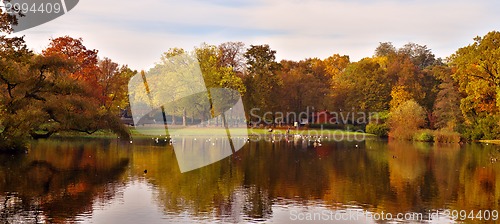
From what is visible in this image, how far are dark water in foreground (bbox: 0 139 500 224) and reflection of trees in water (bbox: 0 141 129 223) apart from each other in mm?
41

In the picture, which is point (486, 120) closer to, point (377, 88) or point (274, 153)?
point (377, 88)

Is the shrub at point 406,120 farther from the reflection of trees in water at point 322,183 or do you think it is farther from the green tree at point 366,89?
the reflection of trees in water at point 322,183

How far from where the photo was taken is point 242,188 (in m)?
25.8

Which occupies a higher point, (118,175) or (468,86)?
(468,86)

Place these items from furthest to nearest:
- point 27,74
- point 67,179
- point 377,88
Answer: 1. point 377,88
2. point 27,74
3. point 67,179

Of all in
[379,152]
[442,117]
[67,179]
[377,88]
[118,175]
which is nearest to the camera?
[67,179]

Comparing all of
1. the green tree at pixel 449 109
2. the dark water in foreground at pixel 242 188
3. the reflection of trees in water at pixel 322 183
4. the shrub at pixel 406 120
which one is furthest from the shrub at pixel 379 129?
the dark water in foreground at pixel 242 188

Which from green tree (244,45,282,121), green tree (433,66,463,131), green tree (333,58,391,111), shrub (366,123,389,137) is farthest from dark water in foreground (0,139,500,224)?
green tree (333,58,391,111)

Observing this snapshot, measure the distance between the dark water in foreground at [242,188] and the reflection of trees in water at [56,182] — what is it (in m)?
0.04

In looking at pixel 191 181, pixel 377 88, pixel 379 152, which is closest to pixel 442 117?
pixel 377 88

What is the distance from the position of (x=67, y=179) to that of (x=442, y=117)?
169 feet

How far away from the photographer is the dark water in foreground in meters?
19.9

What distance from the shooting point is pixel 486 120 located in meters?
63.8

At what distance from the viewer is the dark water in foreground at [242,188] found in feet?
65.2
